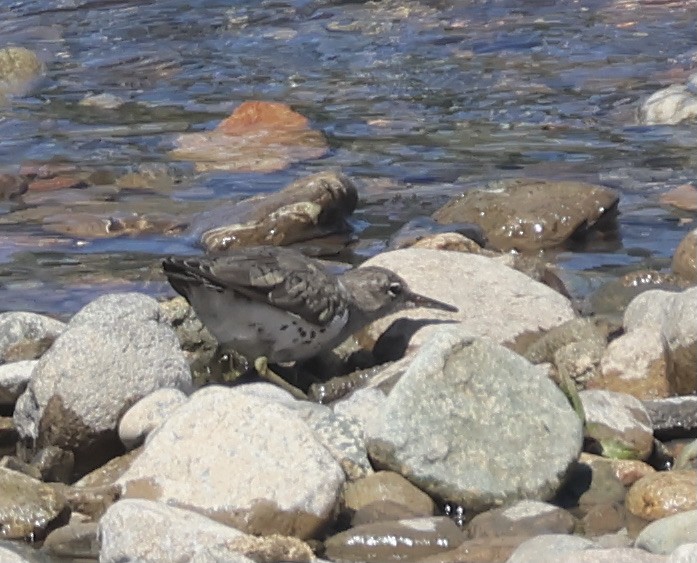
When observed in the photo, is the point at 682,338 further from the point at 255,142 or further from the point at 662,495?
the point at 255,142

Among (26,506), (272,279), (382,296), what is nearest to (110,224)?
(382,296)

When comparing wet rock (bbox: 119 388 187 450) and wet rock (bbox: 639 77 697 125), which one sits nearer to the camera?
wet rock (bbox: 119 388 187 450)

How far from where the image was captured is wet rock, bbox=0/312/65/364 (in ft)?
25.5

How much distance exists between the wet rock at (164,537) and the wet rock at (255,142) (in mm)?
7448

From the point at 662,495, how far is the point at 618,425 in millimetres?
686

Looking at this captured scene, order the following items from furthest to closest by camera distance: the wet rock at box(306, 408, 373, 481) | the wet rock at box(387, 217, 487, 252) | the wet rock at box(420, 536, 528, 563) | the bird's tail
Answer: the wet rock at box(387, 217, 487, 252) → the bird's tail → the wet rock at box(306, 408, 373, 481) → the wet rock at box(420, 536, 528, 563)

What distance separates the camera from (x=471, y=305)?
318 inches

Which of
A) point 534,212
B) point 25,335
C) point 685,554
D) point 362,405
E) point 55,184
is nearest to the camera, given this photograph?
point 685,554

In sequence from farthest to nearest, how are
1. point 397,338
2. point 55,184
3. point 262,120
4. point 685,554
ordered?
point 262,120 < point 55,184 < point 397,338 < point 685,554

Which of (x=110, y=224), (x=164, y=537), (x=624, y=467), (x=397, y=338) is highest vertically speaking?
(x=164, y=537)

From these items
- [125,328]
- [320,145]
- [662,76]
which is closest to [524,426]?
[125,328]

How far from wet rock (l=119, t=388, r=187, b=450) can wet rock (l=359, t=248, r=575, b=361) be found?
158cm

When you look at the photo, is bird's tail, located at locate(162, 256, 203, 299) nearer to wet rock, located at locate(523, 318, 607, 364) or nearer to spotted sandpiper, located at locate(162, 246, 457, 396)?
spotted sandpiper, located at locate(162, 246, 457, 396)

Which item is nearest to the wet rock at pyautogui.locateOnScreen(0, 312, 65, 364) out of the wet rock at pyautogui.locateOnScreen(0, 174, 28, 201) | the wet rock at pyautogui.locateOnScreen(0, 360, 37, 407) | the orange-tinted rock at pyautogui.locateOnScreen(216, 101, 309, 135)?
the wet rock at pyautogui.locateOnScreen(0, 360, 37, 407)
